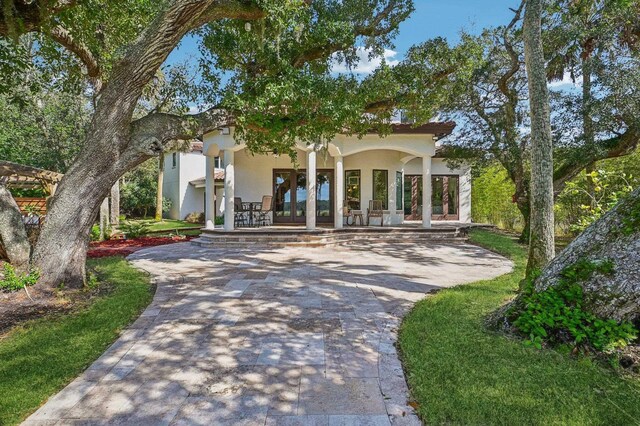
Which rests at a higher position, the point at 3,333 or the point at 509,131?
the point at 509,131

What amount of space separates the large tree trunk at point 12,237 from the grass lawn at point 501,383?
18.5 ft

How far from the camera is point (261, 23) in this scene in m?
6.30

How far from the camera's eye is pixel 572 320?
3.06 metres

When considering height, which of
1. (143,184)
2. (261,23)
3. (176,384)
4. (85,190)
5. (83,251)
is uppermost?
(261,23)

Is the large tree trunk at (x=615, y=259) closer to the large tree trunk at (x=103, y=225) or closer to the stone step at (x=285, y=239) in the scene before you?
the stone step at (x=285, y=239)

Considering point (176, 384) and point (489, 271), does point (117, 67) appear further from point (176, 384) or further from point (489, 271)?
point (489, 271)

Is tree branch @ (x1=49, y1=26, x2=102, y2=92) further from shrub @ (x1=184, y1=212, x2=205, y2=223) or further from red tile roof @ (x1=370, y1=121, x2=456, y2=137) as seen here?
shrub @ (x1=184, y1=212, x2=205, y2=223)

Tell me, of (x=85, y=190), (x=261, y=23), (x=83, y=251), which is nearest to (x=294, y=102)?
(x=261, y=23)

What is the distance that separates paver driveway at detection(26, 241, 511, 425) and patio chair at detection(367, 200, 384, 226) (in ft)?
26.1

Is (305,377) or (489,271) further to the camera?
(489,271)

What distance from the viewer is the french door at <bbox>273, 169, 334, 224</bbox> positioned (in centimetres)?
1509

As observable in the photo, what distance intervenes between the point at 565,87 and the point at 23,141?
24.6 m

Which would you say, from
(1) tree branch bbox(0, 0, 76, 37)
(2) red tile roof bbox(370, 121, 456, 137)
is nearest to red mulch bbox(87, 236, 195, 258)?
(1) tree branch bbox(0, 0, 76, 37)

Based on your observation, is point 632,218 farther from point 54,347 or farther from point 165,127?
point 165,127
